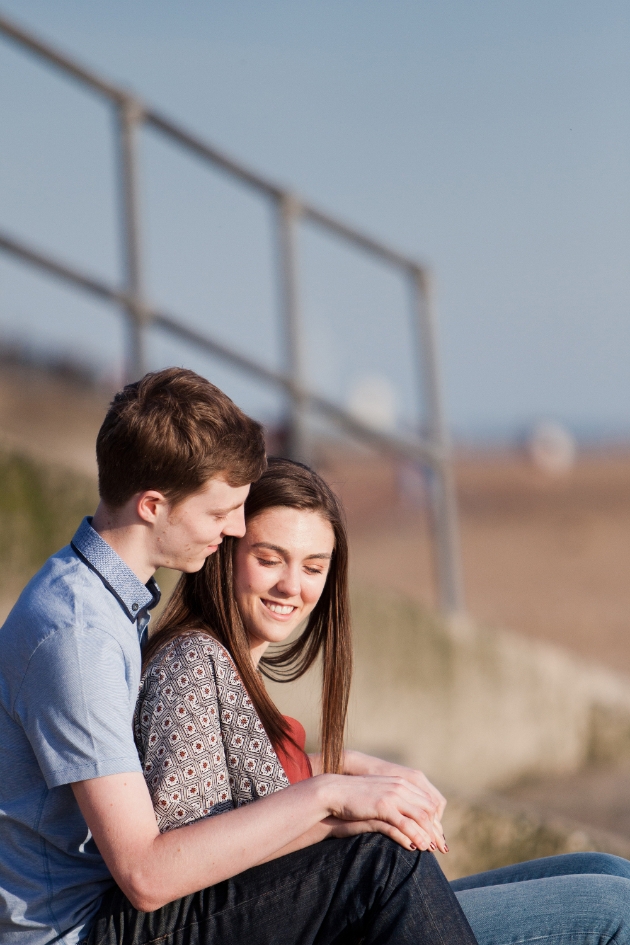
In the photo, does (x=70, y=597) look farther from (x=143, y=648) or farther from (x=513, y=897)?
(x=513, y=897)

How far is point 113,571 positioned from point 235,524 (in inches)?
9.3

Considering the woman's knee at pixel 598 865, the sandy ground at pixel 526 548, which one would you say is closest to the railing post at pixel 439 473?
the sandy ground at pixel 526 548

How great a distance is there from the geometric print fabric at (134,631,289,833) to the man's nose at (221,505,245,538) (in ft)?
0.62

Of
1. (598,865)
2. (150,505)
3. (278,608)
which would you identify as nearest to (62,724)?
(150,505)

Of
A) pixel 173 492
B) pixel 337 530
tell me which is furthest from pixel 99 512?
pixel 337 530

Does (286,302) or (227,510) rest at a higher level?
(286,302)

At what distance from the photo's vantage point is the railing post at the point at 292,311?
4.32 meters

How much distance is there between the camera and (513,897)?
6.37 feet

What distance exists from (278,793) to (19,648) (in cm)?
44

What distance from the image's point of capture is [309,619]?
2.30 m

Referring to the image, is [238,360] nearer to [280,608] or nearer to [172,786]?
[280,608]

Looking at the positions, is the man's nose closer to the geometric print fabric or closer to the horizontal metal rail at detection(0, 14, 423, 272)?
the geometric print fabric

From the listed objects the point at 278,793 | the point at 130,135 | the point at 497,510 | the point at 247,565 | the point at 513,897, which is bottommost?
the point at 513,897

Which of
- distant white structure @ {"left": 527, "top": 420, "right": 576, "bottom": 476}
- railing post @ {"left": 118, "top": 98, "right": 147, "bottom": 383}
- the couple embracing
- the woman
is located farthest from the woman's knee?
distant white structure @ {"left": 527, "top": 420, "right": 576, "bottom": 476}
